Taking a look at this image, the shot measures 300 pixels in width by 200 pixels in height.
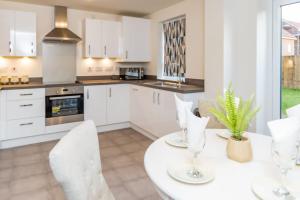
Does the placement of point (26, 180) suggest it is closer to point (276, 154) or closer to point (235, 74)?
point (276, 154)

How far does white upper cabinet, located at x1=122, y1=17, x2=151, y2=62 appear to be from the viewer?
4.70 meters

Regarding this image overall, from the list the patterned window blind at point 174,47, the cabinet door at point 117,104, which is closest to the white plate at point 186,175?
the patterned window blind at point 174,47

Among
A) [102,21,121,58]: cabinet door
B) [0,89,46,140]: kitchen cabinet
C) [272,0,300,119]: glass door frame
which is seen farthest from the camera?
[102,21,121,58]: cabinet door

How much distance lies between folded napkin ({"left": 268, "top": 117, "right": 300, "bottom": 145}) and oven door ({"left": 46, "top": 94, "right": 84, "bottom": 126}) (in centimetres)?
363

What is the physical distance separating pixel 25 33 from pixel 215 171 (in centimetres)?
394

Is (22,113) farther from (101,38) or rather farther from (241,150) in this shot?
(241,150)

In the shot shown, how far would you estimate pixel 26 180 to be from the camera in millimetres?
2559

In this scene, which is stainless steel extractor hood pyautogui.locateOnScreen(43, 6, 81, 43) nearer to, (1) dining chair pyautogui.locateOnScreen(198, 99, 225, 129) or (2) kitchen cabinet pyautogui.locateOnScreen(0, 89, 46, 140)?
(2) kitchen cabinet pyautogui.locateOnScreen(0, 89, 46, 140)

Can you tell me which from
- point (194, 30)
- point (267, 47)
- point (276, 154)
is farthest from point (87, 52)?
point (276, 154)

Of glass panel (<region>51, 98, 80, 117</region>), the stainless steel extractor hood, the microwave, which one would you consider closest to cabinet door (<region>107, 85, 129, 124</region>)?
the microwave

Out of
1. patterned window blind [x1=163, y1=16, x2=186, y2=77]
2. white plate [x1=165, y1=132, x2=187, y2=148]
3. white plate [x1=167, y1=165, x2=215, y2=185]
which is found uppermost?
patterned window blind [x1=163, y1=16, x2=186, y2=77]

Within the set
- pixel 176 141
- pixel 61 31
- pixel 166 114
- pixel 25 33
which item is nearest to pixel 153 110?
pixel 166 114

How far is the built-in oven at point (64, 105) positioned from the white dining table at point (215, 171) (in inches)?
114

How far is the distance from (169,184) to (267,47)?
273 cm
